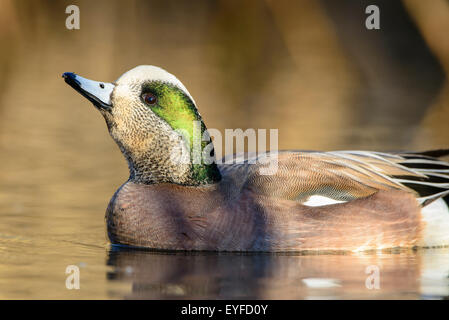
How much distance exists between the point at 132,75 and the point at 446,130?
6092 mm

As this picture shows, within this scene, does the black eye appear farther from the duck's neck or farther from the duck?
the duck's neck

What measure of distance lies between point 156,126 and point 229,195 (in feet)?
2.35

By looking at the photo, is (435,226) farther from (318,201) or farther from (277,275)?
(277,275)

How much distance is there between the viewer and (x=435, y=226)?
292 inches

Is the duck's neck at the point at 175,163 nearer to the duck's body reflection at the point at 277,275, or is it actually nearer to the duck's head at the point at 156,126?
the duck's head at the point at 156,126

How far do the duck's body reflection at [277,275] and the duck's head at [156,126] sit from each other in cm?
67

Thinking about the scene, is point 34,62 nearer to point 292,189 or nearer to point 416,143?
point 416,143

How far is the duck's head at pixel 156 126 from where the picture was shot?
23.5 feet

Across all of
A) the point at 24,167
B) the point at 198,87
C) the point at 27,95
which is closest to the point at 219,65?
the point at 198,87

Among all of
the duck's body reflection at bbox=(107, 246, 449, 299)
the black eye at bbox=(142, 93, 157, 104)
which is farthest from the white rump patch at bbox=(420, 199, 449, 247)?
the black eye at bbox=(142, 93, 157, 104)

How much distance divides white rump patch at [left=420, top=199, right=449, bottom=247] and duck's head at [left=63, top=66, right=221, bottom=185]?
1577mm

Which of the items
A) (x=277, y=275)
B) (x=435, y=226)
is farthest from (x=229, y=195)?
(x=435, y=226)

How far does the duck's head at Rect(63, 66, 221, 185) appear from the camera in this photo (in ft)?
23.5

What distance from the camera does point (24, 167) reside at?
31.6 ft
